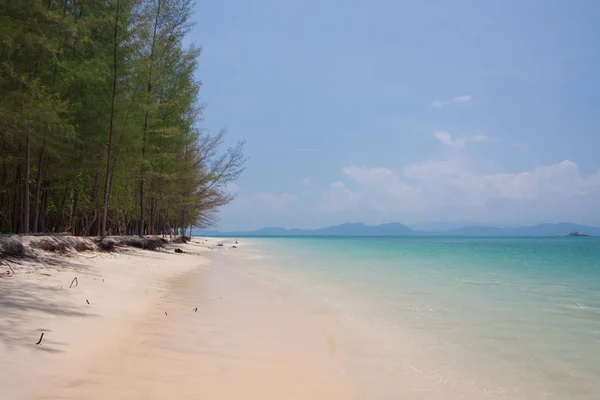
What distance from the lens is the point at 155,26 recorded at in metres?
21.2

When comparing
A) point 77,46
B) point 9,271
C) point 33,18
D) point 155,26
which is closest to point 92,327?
point 9,271

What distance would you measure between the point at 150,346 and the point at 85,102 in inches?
514

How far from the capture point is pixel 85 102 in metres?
14.4

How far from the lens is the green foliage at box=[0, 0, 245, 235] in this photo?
28.6ft

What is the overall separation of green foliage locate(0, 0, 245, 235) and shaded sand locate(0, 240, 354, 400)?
4663 mm

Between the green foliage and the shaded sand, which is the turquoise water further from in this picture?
the green foliage

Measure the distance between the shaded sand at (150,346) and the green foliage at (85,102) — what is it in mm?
Answer: 4663

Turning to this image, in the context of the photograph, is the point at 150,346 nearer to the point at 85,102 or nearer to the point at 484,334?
the point at 484,334

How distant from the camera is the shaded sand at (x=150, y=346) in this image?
306cm

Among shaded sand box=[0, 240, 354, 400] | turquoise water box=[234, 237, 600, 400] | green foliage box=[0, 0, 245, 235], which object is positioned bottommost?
turquoise water box=[234, 237, 600, 400]

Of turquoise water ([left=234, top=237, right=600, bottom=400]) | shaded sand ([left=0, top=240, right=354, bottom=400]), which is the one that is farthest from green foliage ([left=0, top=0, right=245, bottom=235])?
turquoise water ([left=234, top=237, right=600, bottom=400])

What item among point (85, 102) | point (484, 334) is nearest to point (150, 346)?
point (484, 334)

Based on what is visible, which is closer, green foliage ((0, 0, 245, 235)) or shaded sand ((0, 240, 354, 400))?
shaded sand ((0, 240, 354, 400))

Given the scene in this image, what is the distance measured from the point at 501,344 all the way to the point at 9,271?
26.1 ft
